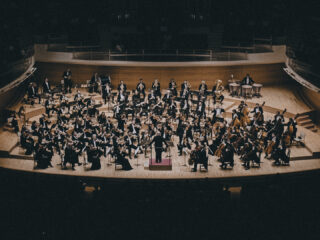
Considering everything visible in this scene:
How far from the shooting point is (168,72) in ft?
54.5

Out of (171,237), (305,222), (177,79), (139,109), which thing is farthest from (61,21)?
(305,222)

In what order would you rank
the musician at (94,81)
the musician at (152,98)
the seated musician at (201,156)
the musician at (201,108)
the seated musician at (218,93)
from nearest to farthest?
Result: 1. the seated musician at (201,156)
2. the musician at (201,108)
3. the musician at (152,98)
4. the seated musician at (218,93)
5. the musician at (94,81)

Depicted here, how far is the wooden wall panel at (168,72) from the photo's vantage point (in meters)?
16.6

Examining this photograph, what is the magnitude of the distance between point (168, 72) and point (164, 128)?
236 inches

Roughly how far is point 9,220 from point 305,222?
747cm

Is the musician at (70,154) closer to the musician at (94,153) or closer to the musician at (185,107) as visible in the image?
the musician at (94,153)

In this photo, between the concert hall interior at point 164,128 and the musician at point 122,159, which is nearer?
the concert hall interior at point 164,128

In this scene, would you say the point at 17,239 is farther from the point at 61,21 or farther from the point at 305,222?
the point at 61,21

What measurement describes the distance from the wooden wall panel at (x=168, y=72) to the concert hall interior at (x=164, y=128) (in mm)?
52

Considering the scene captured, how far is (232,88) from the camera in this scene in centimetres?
1605

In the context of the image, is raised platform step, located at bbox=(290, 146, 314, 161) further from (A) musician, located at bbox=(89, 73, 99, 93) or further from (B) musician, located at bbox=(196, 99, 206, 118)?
(A) musician, located at bbox=(89, 73, 99, 93)

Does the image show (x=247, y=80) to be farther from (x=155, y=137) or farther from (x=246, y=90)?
(x=155, y=137)

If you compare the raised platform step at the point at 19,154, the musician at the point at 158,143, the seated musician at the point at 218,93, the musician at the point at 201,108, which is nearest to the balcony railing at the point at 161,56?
the seated musician at the point at 218,93

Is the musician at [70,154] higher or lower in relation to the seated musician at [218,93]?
lower
